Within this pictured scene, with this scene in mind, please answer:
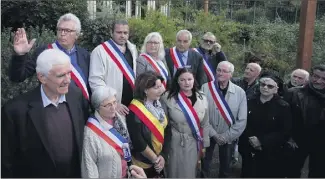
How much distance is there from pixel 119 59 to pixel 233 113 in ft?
4.93

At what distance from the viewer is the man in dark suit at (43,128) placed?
8.54 ft

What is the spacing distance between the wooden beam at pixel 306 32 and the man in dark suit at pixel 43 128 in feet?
14.5

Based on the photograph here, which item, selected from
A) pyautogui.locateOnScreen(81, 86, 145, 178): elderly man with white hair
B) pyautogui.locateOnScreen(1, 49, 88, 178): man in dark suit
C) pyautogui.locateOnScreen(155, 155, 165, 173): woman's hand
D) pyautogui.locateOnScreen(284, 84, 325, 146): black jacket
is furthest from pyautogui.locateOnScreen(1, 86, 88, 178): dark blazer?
pyautogui.locateOnScreen(284, 84, 325, 146): black jacket

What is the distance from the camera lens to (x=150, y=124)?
11.5ft

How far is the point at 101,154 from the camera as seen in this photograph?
288cm

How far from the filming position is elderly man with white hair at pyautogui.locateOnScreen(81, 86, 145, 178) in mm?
2867

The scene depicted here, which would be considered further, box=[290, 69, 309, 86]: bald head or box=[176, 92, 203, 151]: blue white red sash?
box=[290, 69, 309, 86]: bald head

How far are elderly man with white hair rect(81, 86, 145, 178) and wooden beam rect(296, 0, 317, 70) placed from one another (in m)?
4.03

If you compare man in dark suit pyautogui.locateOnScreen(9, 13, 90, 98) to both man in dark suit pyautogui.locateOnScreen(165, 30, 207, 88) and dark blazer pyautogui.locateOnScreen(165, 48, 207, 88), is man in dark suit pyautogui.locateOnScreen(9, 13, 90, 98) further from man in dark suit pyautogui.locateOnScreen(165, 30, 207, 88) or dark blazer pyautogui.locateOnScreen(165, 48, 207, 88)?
dark blazer pyautogui.locateOnScreen(165, 48, 207, 88)

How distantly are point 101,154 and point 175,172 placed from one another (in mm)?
1287

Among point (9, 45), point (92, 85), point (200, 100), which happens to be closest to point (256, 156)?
point (200, 100)

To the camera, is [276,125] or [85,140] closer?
[85,140]

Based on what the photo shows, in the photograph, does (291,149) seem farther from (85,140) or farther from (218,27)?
(218,27)

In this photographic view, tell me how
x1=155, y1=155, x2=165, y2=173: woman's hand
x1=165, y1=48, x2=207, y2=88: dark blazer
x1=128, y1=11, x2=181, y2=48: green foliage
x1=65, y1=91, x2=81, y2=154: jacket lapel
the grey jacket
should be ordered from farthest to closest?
x1=128, y1=11, x2=181, y2=48: green foliage → x1=165, y1=48, x2=207, y2=88: dark blazer → the grey jacket → x1=155, y1=155, x2=165, y2=173: woman's hand → x1=65, y1=91, x2=81, y2=154: jacket lapel
